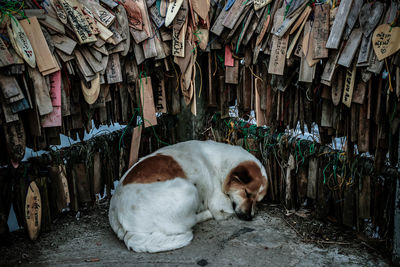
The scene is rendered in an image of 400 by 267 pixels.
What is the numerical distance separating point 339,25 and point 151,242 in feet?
7.09

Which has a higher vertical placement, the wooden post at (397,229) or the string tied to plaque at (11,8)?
the string tied to plaque at (11,8)

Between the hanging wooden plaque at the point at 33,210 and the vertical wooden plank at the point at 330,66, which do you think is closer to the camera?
the vertical wooden plank at the point at 330,66

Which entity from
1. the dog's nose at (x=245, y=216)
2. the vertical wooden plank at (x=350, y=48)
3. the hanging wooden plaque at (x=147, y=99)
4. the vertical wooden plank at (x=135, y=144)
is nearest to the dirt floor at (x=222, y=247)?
the dog's nose at (x=245, y=216)

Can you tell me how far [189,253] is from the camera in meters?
2.86

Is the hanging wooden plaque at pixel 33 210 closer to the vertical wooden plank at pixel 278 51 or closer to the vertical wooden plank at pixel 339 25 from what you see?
the vertical wooden plank at pixel 278 51

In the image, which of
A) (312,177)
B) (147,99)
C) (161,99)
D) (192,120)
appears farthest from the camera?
(192,120)

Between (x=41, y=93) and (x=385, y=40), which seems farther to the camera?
(x=41, y=93)

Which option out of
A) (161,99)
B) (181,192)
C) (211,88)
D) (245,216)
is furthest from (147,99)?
(245,216)

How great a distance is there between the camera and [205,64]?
12.4ft

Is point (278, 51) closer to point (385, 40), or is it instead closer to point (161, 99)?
point (385, 40)

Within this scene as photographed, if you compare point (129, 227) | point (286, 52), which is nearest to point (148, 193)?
point (129, 227)

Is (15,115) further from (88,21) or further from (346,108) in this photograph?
(346,108)

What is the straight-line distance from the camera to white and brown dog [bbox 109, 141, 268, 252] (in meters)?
2.87

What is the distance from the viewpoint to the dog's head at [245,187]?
3.42 metres
